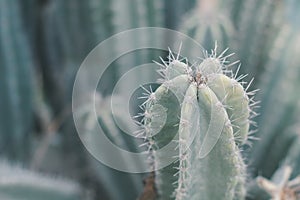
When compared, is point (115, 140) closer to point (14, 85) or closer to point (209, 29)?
point (209, 29)

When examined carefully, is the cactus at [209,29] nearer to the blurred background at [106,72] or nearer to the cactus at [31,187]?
the blurred background at [106,72]


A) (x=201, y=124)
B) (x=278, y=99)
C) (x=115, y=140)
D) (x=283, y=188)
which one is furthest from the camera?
(x=278, y=99)

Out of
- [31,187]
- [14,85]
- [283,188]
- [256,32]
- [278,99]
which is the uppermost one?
[14,85]

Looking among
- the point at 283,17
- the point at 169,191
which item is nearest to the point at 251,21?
the point at 283,17

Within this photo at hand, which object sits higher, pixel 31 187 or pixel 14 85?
pixel 14 85

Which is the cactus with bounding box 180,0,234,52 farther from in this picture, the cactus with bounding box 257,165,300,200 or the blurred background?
the cactus with bounding box 257,165,300,200

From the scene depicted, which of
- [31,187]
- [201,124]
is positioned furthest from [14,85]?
[201,124]

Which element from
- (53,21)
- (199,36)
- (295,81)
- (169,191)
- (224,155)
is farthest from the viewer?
(53,21)

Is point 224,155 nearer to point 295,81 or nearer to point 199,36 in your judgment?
point 199,36
